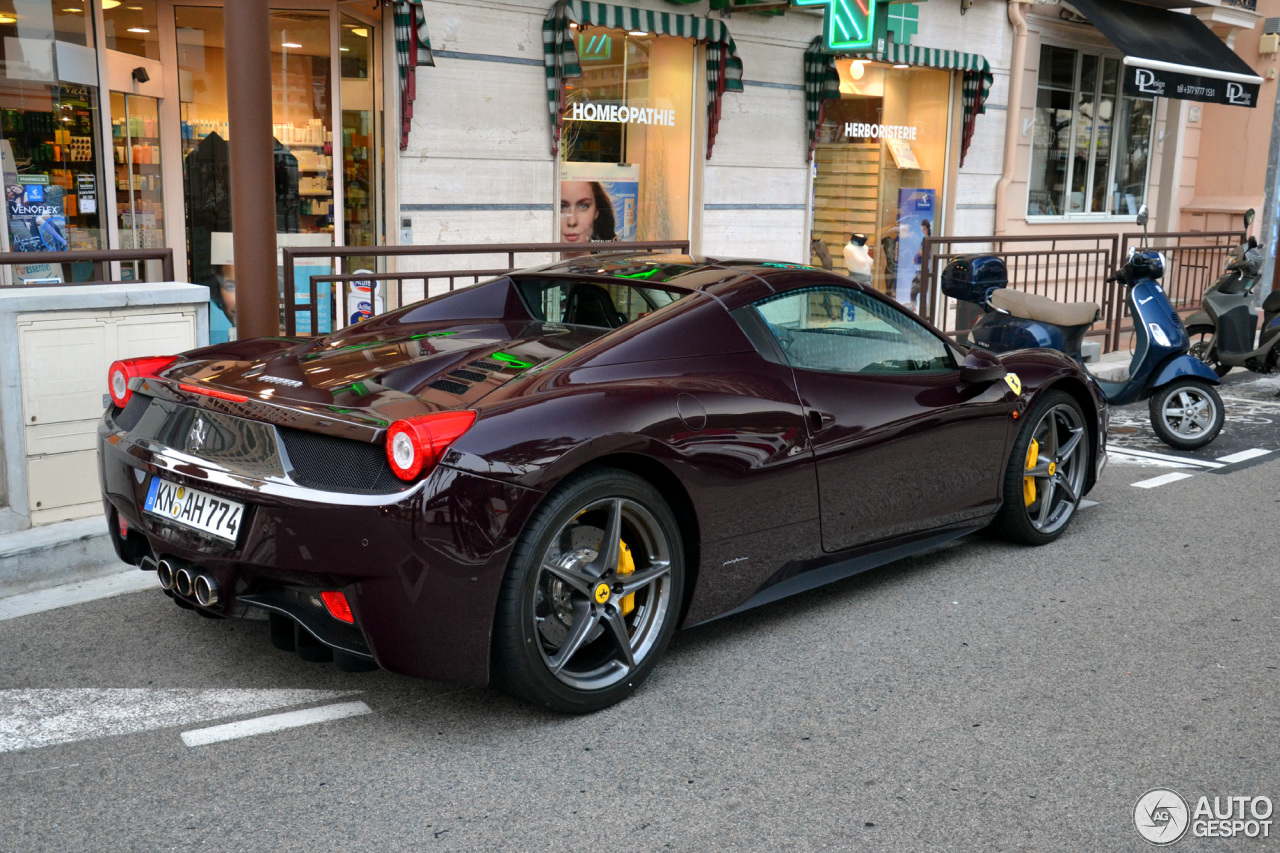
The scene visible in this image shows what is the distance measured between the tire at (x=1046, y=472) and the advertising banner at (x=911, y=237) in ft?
26.0

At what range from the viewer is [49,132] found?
8.26m

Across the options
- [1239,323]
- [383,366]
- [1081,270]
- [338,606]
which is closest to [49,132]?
[383,366]

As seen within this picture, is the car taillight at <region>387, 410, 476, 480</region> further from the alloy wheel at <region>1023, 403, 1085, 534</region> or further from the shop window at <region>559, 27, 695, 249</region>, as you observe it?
the shop window at <region>559, 27, 695, 249</region>

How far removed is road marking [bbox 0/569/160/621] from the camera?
185 inches

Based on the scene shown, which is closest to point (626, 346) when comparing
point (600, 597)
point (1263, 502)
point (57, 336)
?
point (600, 597)

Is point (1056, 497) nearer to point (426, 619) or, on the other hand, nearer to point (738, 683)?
point (738, 683)

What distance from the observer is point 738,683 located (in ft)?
13.3

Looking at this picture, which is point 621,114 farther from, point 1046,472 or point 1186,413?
point 1046,472

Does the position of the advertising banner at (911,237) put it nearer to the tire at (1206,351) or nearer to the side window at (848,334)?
the tire at (1206,351)

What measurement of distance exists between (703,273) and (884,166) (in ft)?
31.0

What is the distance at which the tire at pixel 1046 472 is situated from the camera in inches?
216

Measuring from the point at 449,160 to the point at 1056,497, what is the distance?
5.52 meters

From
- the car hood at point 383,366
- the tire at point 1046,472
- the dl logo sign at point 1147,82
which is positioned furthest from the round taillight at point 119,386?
the dl logo sign at point 1147,82

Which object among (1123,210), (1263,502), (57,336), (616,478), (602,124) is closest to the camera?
(616,478)
